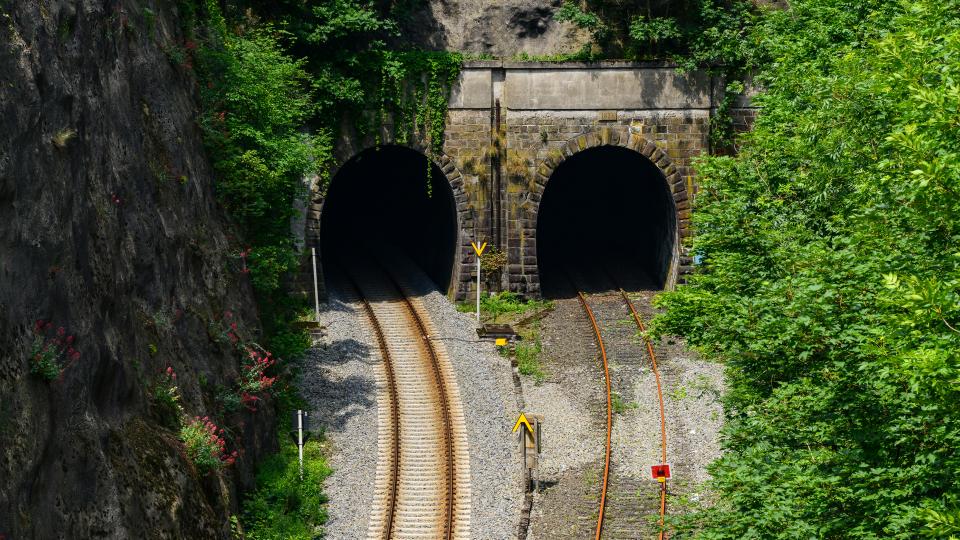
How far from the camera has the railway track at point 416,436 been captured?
2391cm

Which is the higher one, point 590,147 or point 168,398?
point 590,147

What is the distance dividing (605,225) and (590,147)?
803cm

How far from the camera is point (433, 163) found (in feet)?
119

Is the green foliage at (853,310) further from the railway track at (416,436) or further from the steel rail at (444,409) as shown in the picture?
the railway track at (416,436)

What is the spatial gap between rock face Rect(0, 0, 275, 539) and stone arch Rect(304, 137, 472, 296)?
918cm

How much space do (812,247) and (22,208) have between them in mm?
10874

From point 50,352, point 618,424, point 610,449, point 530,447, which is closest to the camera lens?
point 50,352

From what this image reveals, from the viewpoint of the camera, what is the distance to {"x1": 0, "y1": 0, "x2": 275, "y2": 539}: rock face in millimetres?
14734

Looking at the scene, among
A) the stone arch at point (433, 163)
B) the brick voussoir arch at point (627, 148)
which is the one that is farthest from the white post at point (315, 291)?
the brick voussoir arch at point (627, 148)

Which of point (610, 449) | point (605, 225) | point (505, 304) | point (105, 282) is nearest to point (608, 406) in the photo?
point (610, 449)

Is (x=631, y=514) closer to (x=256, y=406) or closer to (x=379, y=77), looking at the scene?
(x=256, y=406)

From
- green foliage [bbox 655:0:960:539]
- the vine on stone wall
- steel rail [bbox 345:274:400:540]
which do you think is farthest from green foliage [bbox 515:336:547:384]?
green foliage [bbox 655:0:960:539]

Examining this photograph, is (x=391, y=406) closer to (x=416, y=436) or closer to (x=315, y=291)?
(x=416, y=436)

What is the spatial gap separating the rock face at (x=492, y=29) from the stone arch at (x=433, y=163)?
3490mm
